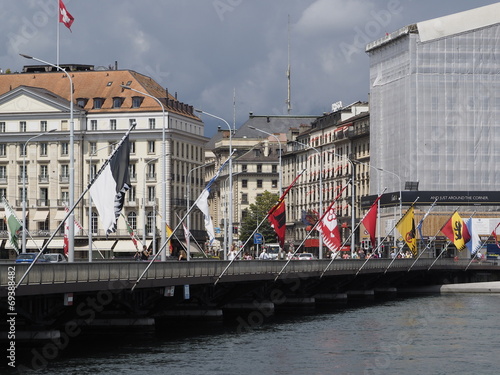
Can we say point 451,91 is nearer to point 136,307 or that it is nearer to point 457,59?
point 457,59

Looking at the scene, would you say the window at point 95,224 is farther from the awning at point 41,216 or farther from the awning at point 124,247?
the awning at point 124,247

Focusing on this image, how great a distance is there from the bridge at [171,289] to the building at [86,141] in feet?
183

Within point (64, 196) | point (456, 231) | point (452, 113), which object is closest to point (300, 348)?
point (456, 231)

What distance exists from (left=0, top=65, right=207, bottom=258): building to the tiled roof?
0.11 metres

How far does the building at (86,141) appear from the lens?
151500 millimetres

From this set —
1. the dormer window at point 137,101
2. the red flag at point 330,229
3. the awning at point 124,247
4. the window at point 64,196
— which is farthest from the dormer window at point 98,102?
the red flag at point 330,229

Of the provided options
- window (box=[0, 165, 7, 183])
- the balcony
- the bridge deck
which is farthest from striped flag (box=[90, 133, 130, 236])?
window (box=[0, 165, 7, 183])

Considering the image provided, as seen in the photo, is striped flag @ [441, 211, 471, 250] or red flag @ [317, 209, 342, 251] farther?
striped flag @ [441, 211, 471, 250]

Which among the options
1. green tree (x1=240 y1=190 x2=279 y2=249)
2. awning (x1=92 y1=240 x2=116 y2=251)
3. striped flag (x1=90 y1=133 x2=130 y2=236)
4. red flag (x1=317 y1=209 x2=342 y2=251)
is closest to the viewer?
striped flag (x1=90 y1=133 x2=130 y2=236)

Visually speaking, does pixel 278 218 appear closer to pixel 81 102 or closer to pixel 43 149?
pixel 81 102

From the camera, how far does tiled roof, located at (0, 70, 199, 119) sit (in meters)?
152

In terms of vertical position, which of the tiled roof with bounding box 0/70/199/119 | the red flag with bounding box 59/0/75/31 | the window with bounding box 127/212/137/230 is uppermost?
the tiled roof with bounding box 0/70/199/119

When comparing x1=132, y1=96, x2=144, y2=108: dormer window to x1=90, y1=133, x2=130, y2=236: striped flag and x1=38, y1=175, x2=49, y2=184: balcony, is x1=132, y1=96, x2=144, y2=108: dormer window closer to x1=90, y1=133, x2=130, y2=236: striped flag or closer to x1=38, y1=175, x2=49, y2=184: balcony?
x1=38, y1=175, x2=49, y2=184: balcony

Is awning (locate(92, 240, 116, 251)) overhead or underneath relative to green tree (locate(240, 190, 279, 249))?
underneath
